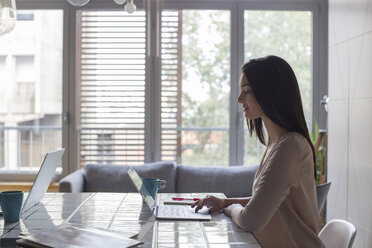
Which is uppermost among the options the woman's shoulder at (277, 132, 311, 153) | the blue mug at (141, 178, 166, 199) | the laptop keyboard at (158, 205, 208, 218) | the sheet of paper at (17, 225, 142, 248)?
the woman's shoulder at (277, 132, 311, 153)

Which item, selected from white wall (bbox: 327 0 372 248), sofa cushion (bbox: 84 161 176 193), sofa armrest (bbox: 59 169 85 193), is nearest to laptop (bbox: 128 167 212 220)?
white wall (bbox: 327 0 372 248)

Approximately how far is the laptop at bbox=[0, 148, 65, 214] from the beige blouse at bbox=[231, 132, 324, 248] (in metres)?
0.72

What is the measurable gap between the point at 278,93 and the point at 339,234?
1.89 ft

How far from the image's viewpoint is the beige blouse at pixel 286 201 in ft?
4.96

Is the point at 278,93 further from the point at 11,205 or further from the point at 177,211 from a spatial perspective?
the point at 11,205

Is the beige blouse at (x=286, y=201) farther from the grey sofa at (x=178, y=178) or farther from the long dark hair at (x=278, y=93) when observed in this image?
the grey sofa at (x=178, y=178)

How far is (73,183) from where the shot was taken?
138 inches

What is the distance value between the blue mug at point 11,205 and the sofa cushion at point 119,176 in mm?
2181

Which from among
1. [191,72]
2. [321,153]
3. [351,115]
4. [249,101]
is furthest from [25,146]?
[249,101]

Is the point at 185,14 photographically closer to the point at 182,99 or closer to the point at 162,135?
the point at 182,99

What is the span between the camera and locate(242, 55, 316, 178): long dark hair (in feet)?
5.30

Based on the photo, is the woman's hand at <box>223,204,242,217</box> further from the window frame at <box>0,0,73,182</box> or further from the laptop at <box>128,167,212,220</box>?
the window frame at <box>0,0,73,182</box>

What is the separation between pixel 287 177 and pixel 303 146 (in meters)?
0.14

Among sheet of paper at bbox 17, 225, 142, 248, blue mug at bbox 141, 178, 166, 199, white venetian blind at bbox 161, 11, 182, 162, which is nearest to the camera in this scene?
sheet of paper at bbox 17, 225, 142, 248
